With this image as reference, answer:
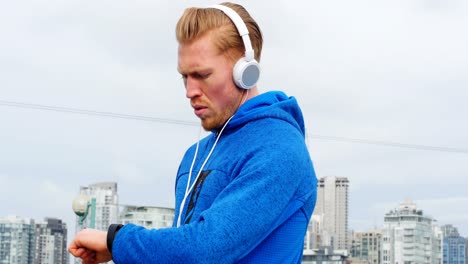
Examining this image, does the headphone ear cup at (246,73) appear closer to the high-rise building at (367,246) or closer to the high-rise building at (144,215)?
the high-rise building at (144,215)

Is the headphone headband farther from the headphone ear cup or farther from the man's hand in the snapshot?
the man's hand

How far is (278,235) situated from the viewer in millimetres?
1536

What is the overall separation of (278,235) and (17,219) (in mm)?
57806

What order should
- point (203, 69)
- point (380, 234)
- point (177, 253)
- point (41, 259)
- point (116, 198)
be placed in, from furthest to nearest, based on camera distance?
point (380, 234)
point (41, 259)
point (116, 198)
point (203, 69)
point (177, 253)

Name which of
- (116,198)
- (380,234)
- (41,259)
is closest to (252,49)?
(116,198)

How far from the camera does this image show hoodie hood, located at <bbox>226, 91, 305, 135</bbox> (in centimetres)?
160

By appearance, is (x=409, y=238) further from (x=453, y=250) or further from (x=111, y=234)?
(x=111, y=234)

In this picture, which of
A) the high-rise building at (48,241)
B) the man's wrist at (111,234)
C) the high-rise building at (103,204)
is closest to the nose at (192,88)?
the man's wrist at (111,234)

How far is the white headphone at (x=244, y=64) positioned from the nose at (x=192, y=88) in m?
0.06

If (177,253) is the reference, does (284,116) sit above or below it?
above

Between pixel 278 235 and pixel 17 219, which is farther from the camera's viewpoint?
pixel 17 219

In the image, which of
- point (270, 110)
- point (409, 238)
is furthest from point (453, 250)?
point (270, 110)

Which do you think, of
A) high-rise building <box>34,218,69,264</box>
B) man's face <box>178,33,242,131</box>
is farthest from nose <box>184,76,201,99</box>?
high-rise building <box>34,218,69,264</box>

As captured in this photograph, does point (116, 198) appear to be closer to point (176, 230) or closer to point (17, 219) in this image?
point (17, 219)
